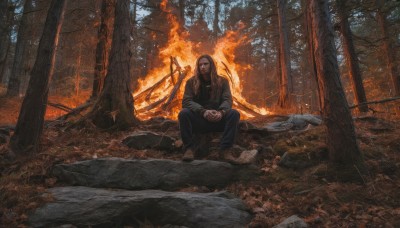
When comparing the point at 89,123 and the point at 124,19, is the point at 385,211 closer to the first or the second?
the point at 89,123

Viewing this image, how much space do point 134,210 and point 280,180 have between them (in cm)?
259

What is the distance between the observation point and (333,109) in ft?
16.5

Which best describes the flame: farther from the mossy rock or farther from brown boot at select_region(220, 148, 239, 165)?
brown boot at select_region(220, 148, 239, 165)

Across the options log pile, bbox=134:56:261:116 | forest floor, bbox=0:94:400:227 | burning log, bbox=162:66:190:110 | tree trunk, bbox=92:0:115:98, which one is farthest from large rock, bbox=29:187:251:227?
burning log, bbox=162:66:190:110

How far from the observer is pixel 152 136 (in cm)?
651

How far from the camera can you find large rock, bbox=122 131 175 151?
6383mm

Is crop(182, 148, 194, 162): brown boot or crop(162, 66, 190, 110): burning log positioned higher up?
crop(162, 66, 190, 110): burning log

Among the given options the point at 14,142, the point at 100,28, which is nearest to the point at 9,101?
the point at 100,28

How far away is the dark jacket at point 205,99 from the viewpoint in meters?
5.91

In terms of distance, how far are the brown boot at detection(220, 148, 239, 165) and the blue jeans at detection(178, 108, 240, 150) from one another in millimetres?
91

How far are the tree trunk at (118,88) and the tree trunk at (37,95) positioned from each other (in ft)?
5.93

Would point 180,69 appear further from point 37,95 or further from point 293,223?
point 293,223

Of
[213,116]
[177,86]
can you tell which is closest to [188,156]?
[213,116]

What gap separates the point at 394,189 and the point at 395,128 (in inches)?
126
